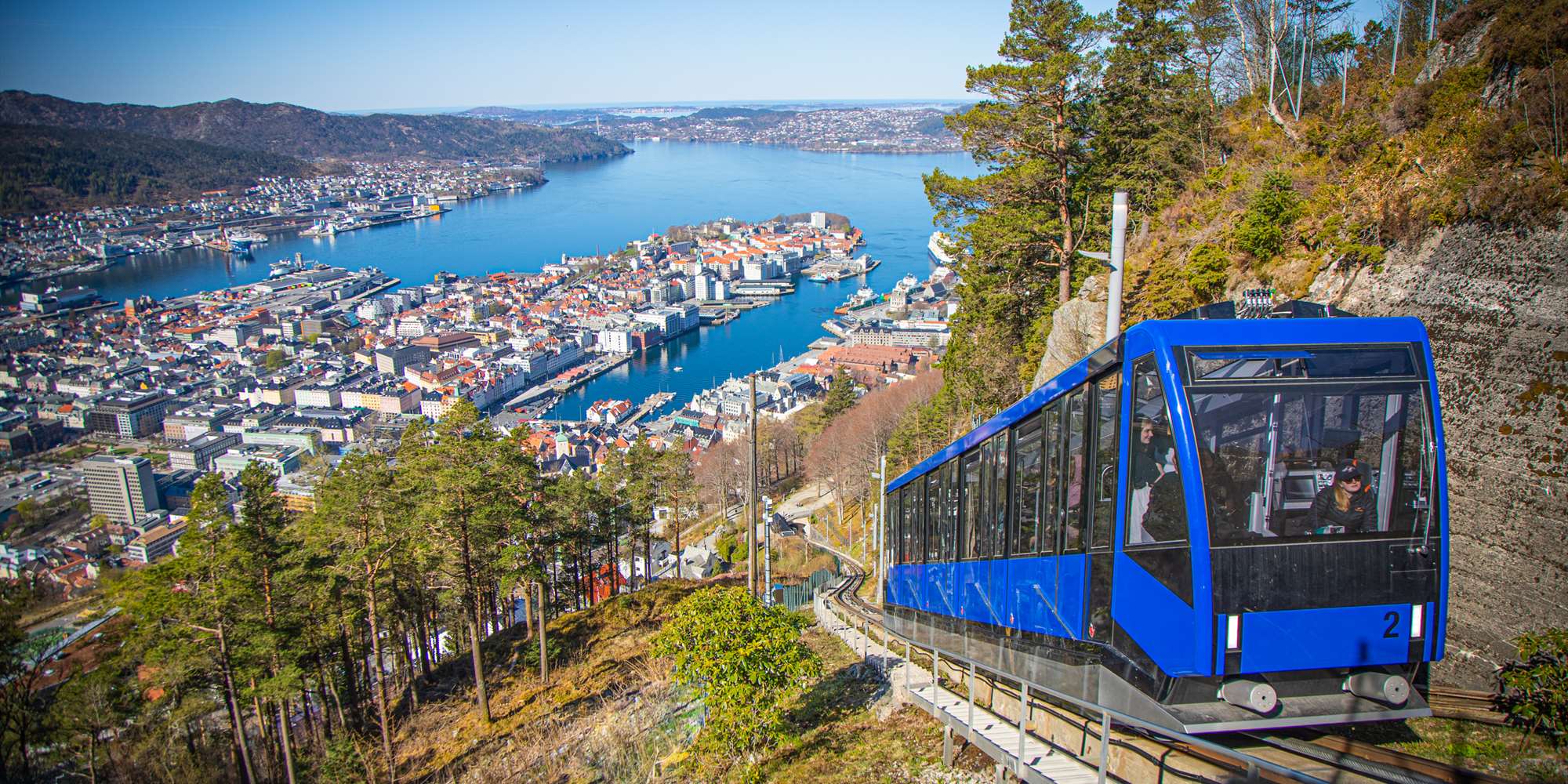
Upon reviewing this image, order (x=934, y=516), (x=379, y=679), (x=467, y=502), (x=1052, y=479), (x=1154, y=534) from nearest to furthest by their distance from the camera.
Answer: (x=1154, y=534), (x=1052, y=479), (x=934, y=516), (x=379, y=679), (x=467, y=502)

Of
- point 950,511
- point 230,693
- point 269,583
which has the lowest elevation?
point 230,693

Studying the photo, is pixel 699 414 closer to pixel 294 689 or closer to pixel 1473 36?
pixel 294 689

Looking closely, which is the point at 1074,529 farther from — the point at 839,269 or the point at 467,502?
the point at 839,269

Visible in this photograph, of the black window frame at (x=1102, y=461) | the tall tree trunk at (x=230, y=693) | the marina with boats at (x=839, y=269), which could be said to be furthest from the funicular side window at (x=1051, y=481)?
the marina with boats at (x=839, y=269)

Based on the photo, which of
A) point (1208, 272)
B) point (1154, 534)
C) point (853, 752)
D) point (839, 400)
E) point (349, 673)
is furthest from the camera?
point (839, 400)

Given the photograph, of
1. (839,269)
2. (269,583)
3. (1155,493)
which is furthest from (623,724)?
(839,269)

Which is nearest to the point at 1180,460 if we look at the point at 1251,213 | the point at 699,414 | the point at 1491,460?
the point at 1491,460
